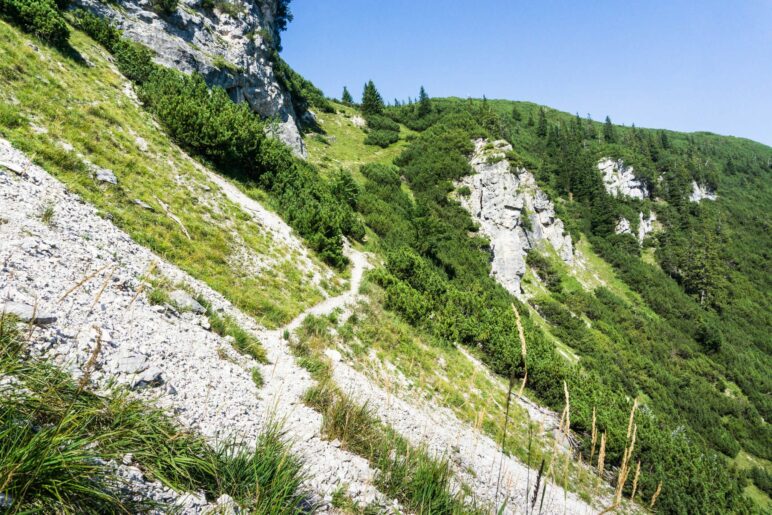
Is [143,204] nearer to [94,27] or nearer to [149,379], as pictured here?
[149,379]

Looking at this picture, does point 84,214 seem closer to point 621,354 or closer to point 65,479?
point 65,479

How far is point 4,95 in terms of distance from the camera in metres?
11.7

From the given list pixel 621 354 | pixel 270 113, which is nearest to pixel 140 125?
pixel 270 113

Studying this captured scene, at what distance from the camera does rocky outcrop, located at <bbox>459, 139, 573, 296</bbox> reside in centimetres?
4019

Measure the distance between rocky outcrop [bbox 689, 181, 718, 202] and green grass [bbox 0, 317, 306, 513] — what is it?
401 feet

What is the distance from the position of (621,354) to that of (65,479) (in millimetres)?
43037

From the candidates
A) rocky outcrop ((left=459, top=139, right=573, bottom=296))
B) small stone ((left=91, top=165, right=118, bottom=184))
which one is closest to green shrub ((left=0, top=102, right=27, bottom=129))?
small stone ((left=91, top=165, right=118, bottom=184))

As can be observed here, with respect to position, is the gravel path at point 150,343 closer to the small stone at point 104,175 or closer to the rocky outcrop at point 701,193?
the small stone at point 104,175

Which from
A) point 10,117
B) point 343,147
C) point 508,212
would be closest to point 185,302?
point 10,117

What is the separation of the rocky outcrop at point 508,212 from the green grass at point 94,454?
121 ft

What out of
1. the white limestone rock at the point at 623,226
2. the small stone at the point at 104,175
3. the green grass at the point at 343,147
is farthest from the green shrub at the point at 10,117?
the white limestone rock at the point at 623,226

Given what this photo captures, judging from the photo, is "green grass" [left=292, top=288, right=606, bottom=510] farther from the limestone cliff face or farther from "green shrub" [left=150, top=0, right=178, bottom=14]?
"green shrub" [left=150, top=0, right=178, bottom=14]

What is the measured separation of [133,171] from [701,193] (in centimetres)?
13200

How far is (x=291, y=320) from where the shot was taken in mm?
12594
